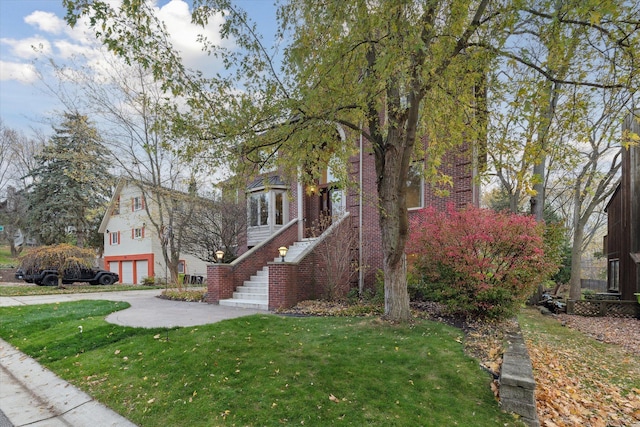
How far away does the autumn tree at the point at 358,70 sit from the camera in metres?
4.85

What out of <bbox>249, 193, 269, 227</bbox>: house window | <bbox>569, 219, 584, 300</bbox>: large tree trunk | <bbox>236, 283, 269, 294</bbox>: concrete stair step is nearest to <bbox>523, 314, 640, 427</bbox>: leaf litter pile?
<bbox>236, 283, 269, 294</bbox>: concrete stair step

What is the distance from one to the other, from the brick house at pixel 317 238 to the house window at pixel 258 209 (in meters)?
1.39

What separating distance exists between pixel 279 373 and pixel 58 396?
2741 mm

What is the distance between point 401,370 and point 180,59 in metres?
5.71

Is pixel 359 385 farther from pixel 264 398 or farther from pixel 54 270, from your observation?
pixel 54 270

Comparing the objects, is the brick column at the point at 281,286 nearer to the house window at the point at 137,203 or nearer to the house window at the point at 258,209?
the house window at the point at 258,209

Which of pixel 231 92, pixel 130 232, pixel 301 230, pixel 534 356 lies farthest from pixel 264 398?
pixel 130 232

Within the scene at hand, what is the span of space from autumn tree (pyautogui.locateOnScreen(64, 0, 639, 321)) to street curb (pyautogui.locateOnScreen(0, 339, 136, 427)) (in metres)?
3.90

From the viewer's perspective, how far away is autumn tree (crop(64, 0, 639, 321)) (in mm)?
4848

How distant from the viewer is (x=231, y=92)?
6430mm

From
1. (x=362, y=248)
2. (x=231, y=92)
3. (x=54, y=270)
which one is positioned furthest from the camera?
(x=54, y=270)

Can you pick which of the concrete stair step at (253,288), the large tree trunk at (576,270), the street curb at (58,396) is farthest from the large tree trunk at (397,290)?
the large tree trunk at (576,270)

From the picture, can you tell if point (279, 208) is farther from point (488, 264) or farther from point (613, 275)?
point (613, 275)

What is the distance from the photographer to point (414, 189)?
11.3 m
